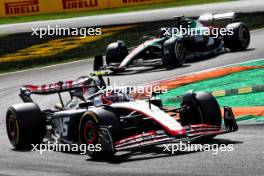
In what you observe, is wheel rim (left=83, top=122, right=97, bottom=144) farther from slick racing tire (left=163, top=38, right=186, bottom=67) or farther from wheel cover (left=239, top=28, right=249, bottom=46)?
wheel cover (left=239, top=28, right=249, bottom=46)

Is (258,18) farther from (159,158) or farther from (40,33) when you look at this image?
(159,158)

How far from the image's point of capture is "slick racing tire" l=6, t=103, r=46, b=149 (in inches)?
465

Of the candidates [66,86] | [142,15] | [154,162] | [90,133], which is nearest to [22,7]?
[142,15]

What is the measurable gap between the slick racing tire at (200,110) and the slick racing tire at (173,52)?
8.63 metres

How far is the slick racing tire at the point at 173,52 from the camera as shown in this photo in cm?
2006

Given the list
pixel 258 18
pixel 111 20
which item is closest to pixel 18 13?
pixel 111 20

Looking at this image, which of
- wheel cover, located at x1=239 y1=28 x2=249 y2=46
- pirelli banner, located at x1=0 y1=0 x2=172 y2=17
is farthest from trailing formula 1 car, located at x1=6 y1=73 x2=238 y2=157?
pirelli banner, located at x1=0 y1=0 x2=172 y2=17

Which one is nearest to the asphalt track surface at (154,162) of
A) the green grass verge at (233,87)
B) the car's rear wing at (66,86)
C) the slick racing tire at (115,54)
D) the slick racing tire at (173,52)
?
the car's rear wing at (66,86)

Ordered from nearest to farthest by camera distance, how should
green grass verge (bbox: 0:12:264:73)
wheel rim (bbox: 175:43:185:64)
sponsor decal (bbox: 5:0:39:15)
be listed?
wheel rim (bbox: 175:43:185:64)
green grass verge (bbox: 0:12:264:73)
sponsor decal (bbox: 5:0:39:15)

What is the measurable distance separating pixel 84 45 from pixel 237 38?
7393 mm

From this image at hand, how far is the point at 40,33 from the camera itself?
3194 centimetres

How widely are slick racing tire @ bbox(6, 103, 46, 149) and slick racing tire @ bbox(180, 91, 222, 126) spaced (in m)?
2.25

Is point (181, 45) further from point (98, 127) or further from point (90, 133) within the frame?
point (98, 127)

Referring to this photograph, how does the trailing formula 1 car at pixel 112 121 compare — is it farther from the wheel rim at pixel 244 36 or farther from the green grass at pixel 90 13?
the green grass at pixel 90 13
